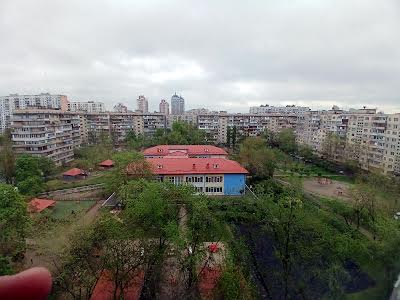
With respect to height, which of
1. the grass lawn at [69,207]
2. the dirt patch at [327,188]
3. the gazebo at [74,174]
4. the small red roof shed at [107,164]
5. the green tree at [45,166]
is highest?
the green tree at [45,166]

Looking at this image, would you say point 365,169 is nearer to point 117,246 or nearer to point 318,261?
point 318,261

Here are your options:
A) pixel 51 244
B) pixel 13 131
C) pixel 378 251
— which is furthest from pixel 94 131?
pixel 378 251

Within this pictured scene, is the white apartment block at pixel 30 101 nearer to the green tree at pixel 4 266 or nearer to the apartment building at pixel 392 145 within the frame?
the apartment building at pixel 392 145

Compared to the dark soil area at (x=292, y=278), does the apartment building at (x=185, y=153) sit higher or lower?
higher

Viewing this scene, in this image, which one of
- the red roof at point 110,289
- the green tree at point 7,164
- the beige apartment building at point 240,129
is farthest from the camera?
the beige apartment building at point 240,129

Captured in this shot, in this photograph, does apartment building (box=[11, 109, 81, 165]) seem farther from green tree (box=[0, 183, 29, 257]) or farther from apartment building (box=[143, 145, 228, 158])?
green tree (box=[0, 183, 29, 257])

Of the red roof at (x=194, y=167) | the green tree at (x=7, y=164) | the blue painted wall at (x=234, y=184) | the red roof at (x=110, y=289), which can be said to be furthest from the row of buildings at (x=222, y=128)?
the red roof at (x=110, y=289)
